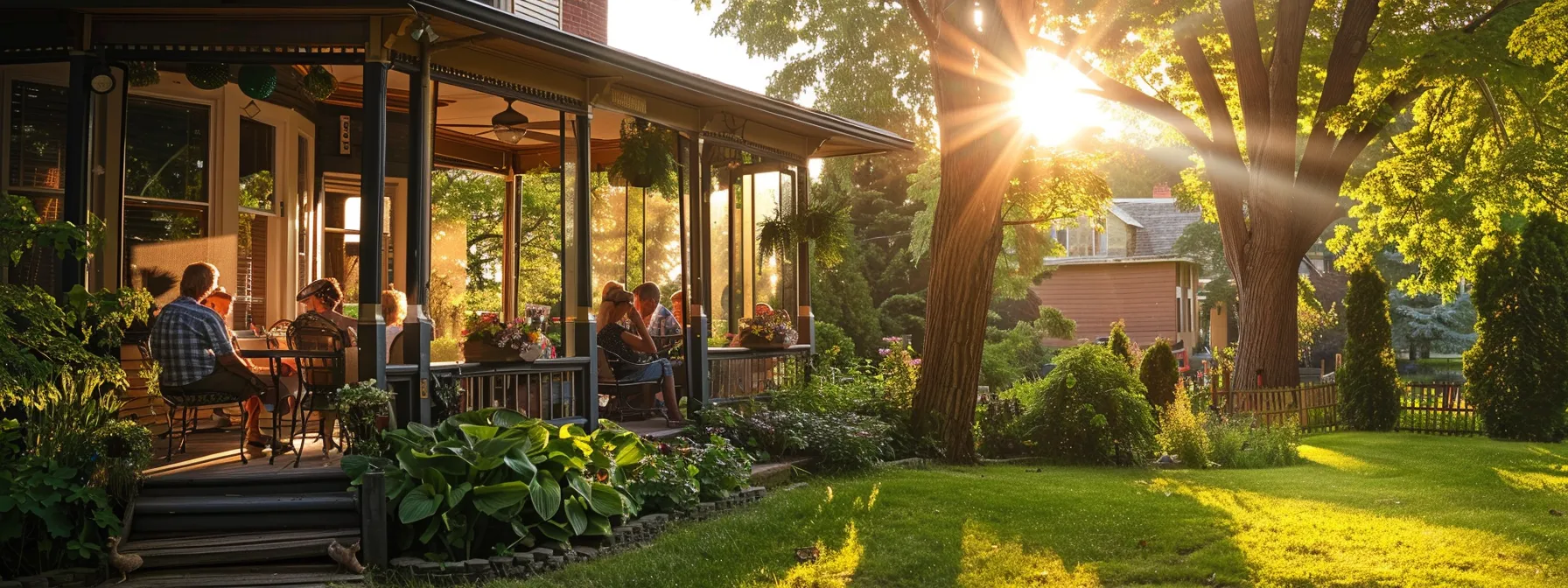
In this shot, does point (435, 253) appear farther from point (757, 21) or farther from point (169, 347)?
point (757, 21)

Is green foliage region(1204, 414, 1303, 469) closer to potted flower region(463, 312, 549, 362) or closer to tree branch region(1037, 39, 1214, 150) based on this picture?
potted flower region(463, 312, 549, 362)

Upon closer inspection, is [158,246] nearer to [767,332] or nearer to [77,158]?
[77,158]

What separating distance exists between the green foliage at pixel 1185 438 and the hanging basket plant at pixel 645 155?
20.4 ft

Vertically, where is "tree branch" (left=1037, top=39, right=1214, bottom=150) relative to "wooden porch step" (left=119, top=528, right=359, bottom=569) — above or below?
above

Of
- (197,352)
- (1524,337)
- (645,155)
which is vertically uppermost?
(645,155)

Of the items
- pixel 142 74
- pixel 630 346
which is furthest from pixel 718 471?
pixel 142 74

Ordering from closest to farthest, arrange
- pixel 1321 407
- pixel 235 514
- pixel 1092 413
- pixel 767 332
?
pixel 235 514, pixel 767 332, pixel 1092 413, pixel 1321 407

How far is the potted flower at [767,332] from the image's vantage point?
519 inches

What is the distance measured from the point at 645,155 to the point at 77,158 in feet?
16.0

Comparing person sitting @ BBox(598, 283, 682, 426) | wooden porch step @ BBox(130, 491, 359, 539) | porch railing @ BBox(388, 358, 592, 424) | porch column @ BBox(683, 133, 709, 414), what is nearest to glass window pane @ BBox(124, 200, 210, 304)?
porch railing @ BBox(388, 358, 592, 424)

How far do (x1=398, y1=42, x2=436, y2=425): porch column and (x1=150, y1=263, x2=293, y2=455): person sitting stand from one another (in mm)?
900

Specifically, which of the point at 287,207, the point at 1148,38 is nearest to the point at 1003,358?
the point at 1148,38

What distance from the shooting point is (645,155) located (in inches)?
462

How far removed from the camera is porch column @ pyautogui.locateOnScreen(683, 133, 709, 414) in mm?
11977
